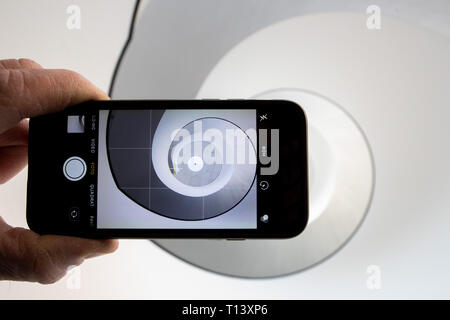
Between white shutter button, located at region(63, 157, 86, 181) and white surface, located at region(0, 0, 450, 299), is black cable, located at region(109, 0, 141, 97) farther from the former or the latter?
white shutter button, located at region(63, 157, 86, 181)

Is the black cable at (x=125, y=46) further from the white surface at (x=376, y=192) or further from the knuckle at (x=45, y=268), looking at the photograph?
the knuckle at (x=45, y=268)

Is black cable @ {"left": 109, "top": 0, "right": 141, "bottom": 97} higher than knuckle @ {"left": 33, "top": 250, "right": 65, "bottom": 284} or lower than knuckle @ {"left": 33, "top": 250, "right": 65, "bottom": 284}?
higher

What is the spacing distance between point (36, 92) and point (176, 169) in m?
0.11

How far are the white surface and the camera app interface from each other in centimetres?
13

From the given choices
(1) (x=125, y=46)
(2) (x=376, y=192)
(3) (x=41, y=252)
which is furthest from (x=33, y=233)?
(2) (x=376, y=192)

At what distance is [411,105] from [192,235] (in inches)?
11.0

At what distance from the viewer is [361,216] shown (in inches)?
16.7

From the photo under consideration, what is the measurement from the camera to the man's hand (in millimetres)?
264

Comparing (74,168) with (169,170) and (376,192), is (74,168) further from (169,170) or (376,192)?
(376,192)

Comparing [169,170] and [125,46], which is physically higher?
[125,46]

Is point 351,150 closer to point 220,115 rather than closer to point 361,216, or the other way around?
point 361,216

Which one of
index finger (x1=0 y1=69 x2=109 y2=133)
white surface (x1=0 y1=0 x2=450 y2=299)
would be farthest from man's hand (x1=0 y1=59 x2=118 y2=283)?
white surface (x1=0 y1=0 x2=450 y2=299)

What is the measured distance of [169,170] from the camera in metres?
0.30
